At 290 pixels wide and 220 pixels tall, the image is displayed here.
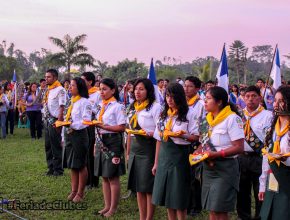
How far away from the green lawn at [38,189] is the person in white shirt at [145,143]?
648 mm

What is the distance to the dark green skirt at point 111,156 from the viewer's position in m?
5.28

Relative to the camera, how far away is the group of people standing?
138 inches

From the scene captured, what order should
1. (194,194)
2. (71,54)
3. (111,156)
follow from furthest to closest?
(71,54) → (111,156) → (194,194)

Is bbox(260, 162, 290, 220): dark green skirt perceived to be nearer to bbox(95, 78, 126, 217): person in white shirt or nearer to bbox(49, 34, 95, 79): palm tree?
bbox(95, 78, 126, 217): person in white shirt

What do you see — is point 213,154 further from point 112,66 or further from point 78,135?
point 112,66

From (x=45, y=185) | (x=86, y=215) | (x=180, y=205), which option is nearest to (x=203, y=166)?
(x=180, y=205)

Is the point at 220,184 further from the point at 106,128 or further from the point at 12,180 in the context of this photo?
the point at 12,180

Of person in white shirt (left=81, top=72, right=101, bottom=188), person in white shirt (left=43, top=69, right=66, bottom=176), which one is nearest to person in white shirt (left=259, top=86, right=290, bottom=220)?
person in white shirt (left=81, top=72, right=101, bottom=188)

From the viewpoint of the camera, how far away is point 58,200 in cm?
610

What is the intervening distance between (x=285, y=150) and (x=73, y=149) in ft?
11.1

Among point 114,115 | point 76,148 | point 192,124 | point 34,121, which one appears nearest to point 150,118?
point 192,124

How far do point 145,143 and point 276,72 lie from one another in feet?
6.77

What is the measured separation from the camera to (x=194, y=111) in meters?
4.46

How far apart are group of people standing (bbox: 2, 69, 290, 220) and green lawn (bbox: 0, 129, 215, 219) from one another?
0.95ft
